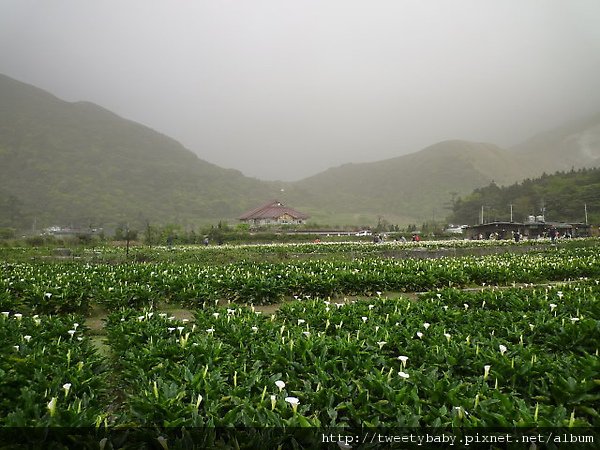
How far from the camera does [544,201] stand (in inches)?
3708

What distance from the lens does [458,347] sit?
6.22 m

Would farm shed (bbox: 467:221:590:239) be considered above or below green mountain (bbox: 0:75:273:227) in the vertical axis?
below

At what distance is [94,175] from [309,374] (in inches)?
6112

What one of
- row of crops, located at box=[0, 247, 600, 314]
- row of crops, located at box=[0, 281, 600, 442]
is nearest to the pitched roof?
row of crops, located at box=[0, 247, 600, 314]

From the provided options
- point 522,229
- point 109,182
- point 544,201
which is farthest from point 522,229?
point 109,182

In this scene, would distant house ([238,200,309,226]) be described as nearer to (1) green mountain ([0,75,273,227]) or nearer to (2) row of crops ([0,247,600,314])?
(1) green mountain ([0,75,273,227])

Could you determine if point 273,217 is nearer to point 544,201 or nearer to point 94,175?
point 544,201

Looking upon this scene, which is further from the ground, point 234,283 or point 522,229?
point 522,229

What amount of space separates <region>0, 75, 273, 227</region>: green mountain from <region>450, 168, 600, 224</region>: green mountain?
3120 inches

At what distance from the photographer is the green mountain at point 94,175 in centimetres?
11112

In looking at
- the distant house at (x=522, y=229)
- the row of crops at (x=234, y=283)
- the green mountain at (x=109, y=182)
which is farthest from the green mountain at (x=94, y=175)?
the row of crops at (x=234, y=283)

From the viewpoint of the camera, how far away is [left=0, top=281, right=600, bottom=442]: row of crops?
417 cm

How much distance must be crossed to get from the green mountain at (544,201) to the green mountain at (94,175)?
79.3 meters

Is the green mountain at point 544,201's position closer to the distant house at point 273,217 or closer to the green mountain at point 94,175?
the distant house at point 273,217
